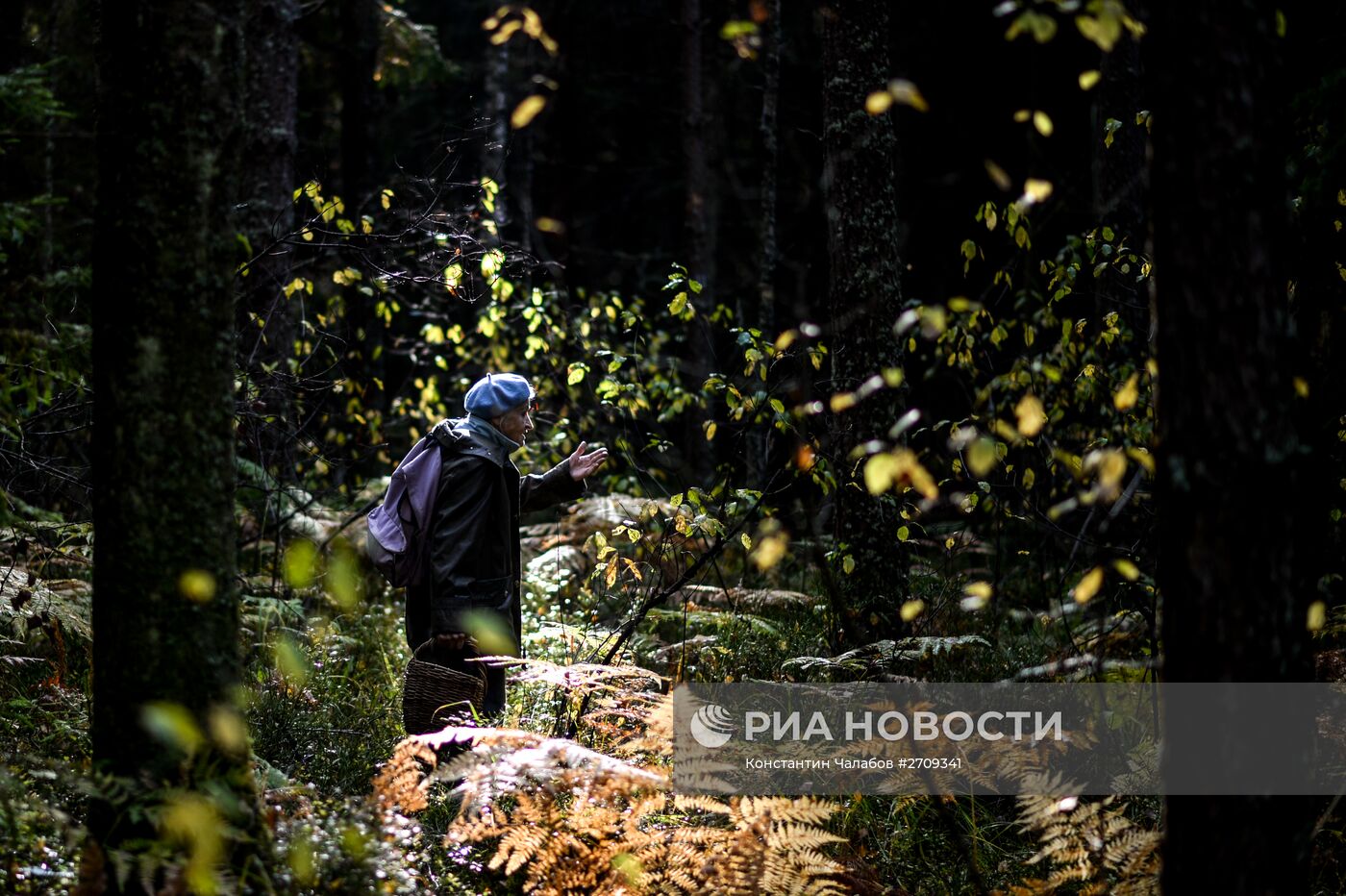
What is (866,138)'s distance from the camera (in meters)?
6.86

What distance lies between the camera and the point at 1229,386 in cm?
278

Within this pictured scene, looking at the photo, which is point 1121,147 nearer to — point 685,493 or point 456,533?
point 685,493

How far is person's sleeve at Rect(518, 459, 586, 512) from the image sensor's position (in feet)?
20.6

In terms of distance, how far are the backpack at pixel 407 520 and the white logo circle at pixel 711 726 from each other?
5.76 feet

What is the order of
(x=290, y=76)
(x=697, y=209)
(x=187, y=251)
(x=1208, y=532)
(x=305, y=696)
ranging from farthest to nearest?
(x=697, y=209), (x=290, y=76), (x=305, y=696), (x=187, y=251), (x=1208, y=532)

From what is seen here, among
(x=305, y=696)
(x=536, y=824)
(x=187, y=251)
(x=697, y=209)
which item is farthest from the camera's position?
(x=697, y=209)

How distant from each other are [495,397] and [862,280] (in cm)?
263

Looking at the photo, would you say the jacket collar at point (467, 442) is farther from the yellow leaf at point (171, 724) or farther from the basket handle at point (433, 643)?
the yellow leaf at point (171, 724)

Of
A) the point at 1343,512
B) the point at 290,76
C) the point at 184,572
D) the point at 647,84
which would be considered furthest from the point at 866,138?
the point at 647,84

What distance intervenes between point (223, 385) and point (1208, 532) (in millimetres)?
3065

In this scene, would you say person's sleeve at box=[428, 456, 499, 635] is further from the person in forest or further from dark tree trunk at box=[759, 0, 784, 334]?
dark tree trunk at box=[759, 0, 784, 334]

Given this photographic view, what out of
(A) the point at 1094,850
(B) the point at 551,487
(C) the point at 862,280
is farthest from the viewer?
(C) the point at 862,280

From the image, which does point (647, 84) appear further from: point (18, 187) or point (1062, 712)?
point (1062, 712)

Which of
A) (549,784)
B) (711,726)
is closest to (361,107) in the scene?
(711,726)
